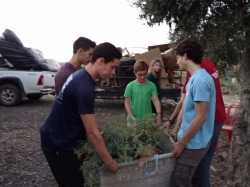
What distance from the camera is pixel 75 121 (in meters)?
2.27

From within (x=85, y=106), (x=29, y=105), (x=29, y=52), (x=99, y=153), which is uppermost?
(x=29, y=52)

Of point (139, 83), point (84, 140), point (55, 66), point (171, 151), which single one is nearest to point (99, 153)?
point (84, 140)

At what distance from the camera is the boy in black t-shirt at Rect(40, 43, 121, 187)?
2111 millimetres

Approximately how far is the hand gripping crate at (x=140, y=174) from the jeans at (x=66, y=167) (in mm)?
318

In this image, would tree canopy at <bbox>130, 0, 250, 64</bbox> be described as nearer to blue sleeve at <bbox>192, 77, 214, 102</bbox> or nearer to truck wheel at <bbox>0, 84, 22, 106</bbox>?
blue sleeve at <bbox>192, 77, 214, 102</bbox>

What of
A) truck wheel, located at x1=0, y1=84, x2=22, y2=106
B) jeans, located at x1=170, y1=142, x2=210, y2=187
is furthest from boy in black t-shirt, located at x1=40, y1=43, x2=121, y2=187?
truck wheel, located at x1=0, y1=84, x2=22, y2=106

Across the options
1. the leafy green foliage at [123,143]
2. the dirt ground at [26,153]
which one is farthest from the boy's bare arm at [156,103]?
the leafy green foliage at [123,143]

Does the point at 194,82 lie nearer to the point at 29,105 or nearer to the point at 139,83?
the point at 139,83

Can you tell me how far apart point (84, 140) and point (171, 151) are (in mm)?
755

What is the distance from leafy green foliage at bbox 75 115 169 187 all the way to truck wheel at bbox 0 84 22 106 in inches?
336

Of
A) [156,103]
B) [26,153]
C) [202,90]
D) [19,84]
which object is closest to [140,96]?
[156,103]

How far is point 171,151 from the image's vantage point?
257 centimetres

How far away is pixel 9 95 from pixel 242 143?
327 inches

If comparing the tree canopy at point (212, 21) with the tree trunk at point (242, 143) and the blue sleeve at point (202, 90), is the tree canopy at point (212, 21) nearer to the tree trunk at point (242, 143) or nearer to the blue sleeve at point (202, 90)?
the tree trunk at point (242, 143)
